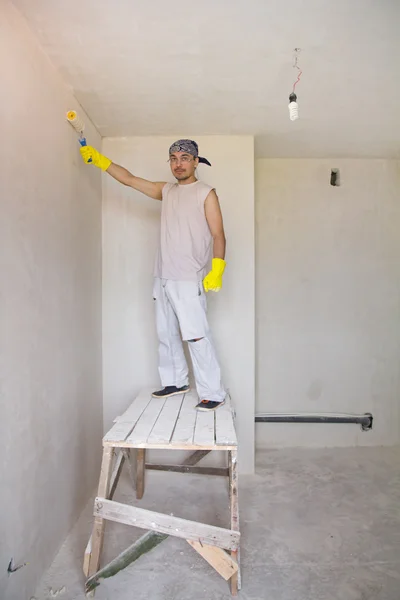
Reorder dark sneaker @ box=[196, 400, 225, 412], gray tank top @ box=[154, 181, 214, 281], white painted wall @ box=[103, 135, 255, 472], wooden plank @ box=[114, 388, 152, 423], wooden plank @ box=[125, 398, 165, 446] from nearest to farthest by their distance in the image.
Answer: wooden plank @ box=[125, 398, 165, 446]
wooden plank @ box=[114, 388, 152, 423]
dark sneaker @ box=[196, 400, 225, 412]
gray tank top @ box=[154, 181, 214, 281]
white painted wall @ box=[103, 135, 255, 472]

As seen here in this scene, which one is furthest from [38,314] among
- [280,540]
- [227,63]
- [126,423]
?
[280,540]

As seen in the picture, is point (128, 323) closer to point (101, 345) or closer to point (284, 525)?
point (101, 345)

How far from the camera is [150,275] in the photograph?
8.91 ft

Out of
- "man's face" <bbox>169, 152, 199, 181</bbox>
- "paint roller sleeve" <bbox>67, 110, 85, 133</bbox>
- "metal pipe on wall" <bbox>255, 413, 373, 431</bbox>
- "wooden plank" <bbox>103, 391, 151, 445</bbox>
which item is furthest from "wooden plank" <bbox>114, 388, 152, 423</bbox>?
"paint roller sleeve" <bbox>67, 110, 85, 133</bbox>

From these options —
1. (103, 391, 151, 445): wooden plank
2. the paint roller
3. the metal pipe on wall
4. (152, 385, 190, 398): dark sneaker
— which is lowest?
the metal pipe on wall

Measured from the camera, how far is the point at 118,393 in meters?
2.69

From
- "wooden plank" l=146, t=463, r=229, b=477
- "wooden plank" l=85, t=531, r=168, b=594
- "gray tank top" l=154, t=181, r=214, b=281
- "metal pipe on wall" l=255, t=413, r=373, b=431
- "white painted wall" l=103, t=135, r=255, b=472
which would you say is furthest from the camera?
"metal pipe on wall" l=255, t=413, r=373, b=431

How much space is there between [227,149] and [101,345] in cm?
154

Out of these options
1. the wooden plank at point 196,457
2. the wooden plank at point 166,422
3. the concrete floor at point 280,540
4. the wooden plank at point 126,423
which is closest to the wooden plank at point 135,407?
the wooden plank at point 126,423

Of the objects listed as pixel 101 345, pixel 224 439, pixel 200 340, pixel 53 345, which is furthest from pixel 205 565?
pixel 101 345

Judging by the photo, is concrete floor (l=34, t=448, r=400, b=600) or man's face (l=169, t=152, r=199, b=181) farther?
man's face (l=169, t=152, r=199, b=181)

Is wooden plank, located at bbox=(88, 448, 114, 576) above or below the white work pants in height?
A: below

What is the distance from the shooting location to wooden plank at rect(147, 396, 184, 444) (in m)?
1.62

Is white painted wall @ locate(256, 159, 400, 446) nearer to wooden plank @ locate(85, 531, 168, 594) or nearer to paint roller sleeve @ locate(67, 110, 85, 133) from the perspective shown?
paint roller sleeve @ locate(67, 110, 85, 133)
